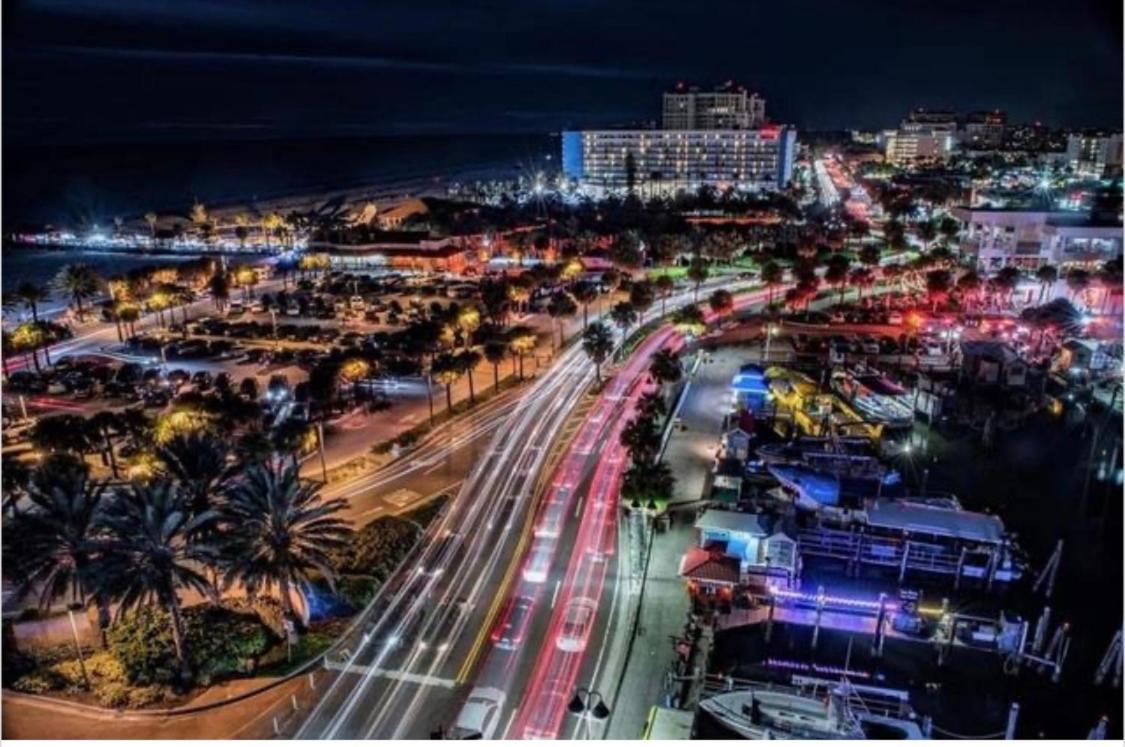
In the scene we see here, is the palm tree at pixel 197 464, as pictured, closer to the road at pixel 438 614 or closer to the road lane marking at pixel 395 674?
the road at pixel 438 614

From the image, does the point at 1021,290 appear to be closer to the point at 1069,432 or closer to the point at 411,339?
the point at 1069,432

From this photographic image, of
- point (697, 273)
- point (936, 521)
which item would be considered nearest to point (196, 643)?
point (936, 521)

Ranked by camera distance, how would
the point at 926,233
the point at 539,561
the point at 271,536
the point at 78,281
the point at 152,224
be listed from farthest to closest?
the point at 152,224 < the point at 926,233 < the point at 78,281 < the point at 539,561 < the point at 271,536

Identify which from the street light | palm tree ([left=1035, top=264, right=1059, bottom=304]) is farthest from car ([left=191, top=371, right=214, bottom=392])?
palm tree ([left=1035, top=264, right=1059, bottom=304])

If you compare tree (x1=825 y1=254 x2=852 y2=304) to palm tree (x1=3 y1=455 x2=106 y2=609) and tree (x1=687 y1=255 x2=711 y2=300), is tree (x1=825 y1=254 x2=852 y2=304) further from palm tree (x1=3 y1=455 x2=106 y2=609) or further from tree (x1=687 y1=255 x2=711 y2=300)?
palm tree (x1=3 y1=455 x2=106 y2=609)

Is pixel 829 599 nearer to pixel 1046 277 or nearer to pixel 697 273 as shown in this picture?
pixel 697 273

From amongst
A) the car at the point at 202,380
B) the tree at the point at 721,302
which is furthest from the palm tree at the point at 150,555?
the tree at the point at 721,302
